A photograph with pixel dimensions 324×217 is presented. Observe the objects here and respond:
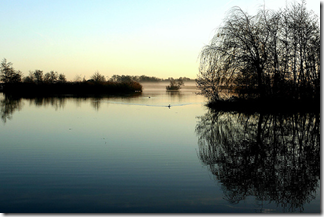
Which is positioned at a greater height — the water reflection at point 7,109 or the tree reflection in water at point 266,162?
the tree reflection in water at point 266,162

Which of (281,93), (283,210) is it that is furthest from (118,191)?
(281,93)

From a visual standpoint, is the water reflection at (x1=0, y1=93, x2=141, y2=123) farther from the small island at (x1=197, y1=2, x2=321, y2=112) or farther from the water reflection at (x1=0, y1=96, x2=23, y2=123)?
the small island at (x1=197, y1=2, x2=321, y2=112)

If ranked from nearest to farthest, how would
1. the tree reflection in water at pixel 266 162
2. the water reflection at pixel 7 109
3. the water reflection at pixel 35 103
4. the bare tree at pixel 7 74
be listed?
1. the tree reflection in water at pixel 266 162
2. the water reflection at pixel 7 109
3. the water reflection at pixel 35 103
4. the bare tree at pixel 7 74

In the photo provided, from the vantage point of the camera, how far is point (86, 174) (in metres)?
5.48

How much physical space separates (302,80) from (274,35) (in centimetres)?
335

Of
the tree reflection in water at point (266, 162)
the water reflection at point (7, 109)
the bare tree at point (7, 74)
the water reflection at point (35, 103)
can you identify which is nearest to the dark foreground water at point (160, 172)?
the tree reflection in water at point (266, 162)

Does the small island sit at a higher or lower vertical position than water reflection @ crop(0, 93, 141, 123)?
higher

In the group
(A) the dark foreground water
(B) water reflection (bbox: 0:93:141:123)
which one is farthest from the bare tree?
(A) the dark foreground water

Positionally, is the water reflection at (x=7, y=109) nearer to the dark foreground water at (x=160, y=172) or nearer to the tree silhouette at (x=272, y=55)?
the dark foreground water at (x=160, y=172)

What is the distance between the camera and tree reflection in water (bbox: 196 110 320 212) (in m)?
4.55

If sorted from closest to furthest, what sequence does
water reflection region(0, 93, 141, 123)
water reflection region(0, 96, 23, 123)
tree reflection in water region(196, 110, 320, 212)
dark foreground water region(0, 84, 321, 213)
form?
dark foreground water region(0, 84, 321, 213), tree reflection in water region(196, 110, 320, 212), water reflection region(0, 96, 23, 123), water reflection region(0, 93, 141, 123)

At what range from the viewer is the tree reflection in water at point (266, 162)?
4.55m

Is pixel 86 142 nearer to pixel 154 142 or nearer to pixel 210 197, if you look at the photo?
pixel 154 142

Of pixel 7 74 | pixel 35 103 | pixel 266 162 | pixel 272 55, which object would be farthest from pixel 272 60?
pixel 7 74
